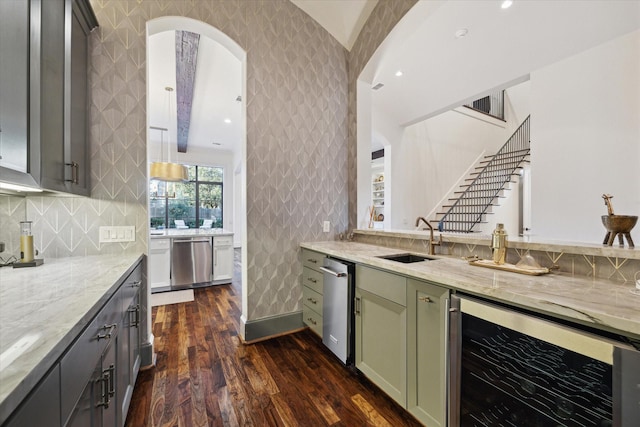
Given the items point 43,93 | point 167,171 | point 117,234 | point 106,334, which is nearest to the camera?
point 106,334

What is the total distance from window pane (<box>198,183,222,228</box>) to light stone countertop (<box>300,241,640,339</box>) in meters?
7.99

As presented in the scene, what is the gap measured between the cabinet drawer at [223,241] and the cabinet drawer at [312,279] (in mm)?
2316

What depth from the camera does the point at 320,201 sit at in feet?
9.60

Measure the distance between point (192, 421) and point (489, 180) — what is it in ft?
24.5

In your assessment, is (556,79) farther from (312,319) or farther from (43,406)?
(43,406)

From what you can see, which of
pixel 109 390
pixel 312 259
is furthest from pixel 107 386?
pixel 312 259

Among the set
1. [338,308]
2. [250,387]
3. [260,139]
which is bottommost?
[250,387]

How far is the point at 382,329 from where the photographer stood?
1749 mm

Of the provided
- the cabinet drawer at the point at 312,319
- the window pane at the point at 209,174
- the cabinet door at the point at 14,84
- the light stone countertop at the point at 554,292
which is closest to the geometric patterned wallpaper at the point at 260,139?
the cabinet drawer at the point at 312,319

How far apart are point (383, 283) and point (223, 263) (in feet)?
11.8

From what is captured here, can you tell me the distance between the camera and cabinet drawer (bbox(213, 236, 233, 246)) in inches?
179

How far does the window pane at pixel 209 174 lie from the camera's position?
839 cm

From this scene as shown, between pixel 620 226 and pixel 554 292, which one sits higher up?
pixel 620 226

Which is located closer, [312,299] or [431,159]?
[312,299]
